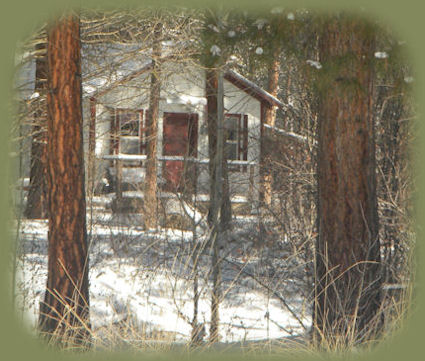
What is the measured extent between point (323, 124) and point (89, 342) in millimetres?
3356

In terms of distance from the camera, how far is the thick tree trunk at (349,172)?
251 inches

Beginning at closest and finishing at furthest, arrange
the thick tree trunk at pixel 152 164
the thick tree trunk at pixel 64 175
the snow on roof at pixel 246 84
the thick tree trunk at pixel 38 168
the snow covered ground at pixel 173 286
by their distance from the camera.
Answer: the thick tree trunk at pixel 64 175 → the snow covered ground at pixel 173 286 → the thick tree trunk at pixel 38 168 → the thick tree trunk at pixel 152 164 → the snow on roof at pixel 246 84

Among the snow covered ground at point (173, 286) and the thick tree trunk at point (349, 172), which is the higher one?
the thick tree trunk at point (349, 172)

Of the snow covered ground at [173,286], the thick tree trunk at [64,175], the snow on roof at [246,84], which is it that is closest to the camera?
the thick tree trunk at [64,175]

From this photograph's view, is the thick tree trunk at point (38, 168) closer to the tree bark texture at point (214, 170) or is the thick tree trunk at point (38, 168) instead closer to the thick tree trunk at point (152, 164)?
the thick tree trunk at point (152, 164)

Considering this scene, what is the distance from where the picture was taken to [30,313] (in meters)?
8.73

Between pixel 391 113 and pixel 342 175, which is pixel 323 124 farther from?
pixel 391 113

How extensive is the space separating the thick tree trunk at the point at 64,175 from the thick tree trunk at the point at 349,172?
2716 millimetres

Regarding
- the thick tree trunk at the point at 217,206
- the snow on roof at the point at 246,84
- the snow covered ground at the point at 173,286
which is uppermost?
the snow on roof at the point at 246,84

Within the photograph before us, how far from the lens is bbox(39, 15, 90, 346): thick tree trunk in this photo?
6.70 metres

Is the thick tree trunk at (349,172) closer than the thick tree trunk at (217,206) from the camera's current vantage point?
Yes

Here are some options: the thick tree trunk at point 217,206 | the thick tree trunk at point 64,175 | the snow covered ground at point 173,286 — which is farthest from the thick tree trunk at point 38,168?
the thick tree trunk at point 64,175

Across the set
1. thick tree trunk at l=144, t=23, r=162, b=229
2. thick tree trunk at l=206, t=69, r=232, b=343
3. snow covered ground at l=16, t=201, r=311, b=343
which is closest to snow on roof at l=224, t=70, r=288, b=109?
thick tree trunk at l=144, t=23, r=162, b=229

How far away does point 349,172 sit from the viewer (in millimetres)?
Answer: 6375
